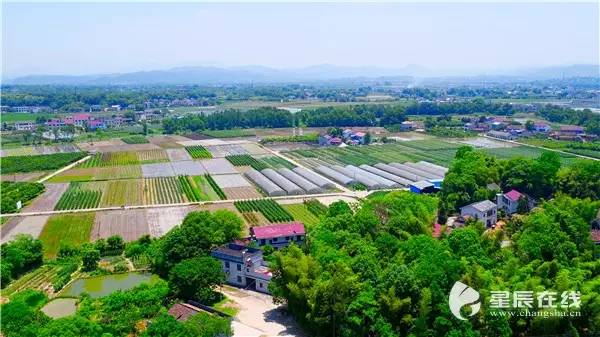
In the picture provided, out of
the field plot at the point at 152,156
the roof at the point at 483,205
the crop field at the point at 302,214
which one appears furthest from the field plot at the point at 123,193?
the roof at the point at 483,205

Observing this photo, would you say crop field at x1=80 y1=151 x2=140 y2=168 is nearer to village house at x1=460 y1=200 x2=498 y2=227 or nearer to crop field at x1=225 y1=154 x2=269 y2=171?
crop field at x1=225 y1=154 x2=269 y2=171

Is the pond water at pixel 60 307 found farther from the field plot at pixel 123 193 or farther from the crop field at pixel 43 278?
the field plot at pixel 123 193

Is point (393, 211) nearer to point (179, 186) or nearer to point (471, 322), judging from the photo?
point (471, 322)

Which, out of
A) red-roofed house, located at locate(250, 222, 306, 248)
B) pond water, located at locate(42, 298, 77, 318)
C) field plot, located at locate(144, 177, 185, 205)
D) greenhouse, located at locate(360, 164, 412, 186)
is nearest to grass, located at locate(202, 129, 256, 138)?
field plot, located at locate(144, 177, 185, 205)

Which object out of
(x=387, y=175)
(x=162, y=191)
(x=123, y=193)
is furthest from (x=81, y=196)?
(x=387, y=175)

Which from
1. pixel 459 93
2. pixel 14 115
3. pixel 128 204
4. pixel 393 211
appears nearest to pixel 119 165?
pixel 128 204

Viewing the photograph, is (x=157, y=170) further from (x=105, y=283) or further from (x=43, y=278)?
(x=105, y=283)
